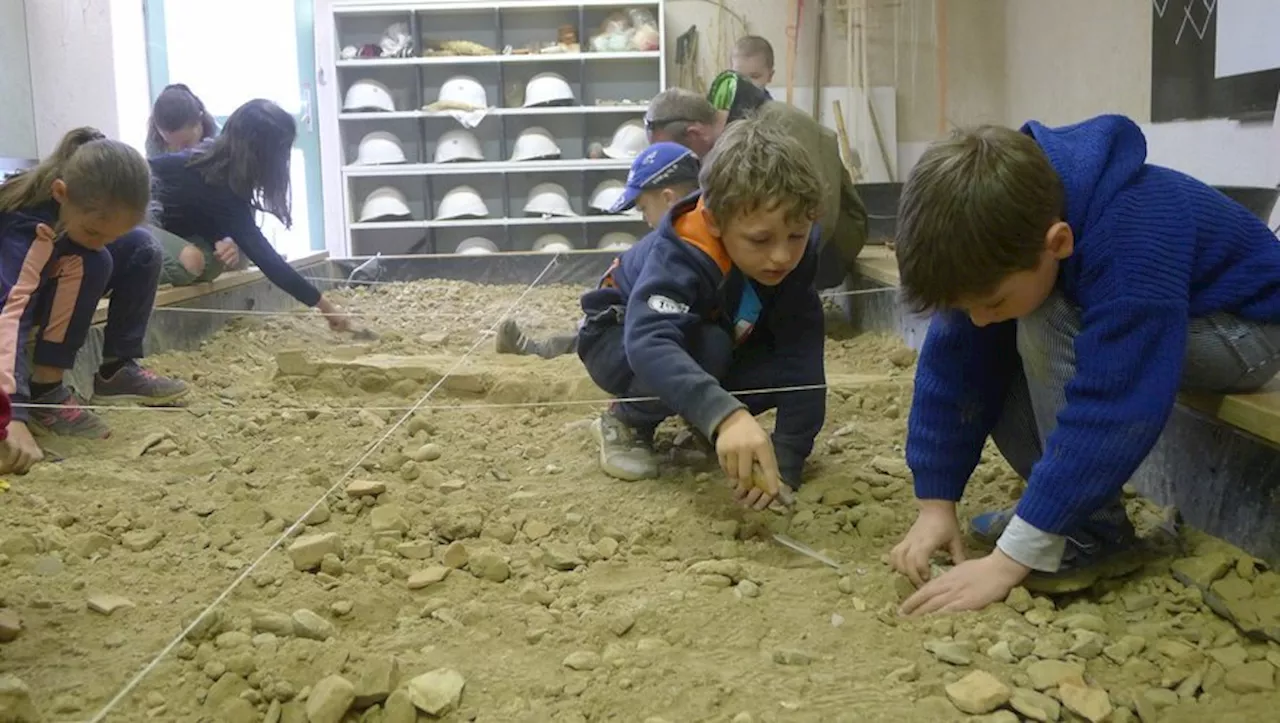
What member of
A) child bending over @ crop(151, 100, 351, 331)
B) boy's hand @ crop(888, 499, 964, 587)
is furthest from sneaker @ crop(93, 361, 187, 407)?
boy's hand @ crop(888, 499, 964, 587)

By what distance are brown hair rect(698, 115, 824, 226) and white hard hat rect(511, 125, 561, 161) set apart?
4.63 meters

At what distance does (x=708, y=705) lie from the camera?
1084 mm

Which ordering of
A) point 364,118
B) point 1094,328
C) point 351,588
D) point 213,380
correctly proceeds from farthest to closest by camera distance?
point 364,118 < point 213,380 < point 351,588 < point 1094,328

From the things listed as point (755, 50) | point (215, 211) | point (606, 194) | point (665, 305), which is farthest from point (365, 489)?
point (606, 194)

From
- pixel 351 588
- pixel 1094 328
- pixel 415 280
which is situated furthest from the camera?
pixel 415 280

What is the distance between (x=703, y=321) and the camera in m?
1.89

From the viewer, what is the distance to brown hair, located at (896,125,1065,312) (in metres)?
1.23

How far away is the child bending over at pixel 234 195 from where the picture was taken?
3.55m

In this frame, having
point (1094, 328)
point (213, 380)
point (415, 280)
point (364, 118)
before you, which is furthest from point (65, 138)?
point (364, 118)

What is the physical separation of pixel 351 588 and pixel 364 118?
214 inches

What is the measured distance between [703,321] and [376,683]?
96 cm

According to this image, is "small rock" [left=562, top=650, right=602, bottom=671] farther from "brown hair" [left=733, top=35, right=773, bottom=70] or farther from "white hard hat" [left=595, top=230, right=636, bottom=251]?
"white hard hat" [left=595, top=230, right=636, bottom=251]

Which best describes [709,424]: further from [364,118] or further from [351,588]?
[364,118]

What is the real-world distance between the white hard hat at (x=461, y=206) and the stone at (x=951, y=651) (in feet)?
17.9
